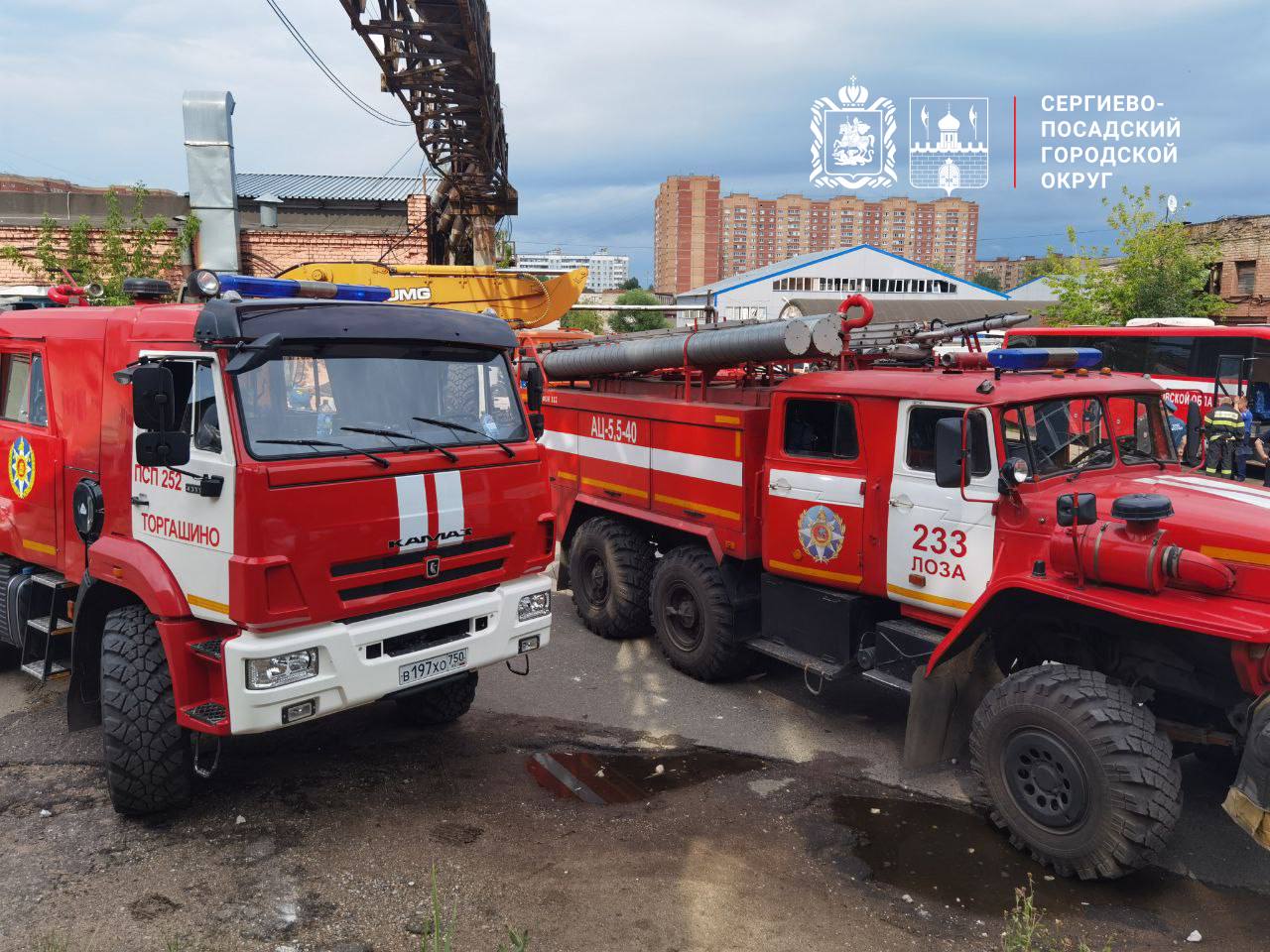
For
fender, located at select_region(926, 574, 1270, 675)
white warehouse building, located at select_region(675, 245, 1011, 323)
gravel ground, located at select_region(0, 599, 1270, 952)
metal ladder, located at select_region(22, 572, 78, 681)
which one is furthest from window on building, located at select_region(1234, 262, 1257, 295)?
metal ladder, located at select_region(22, 572, 78, 681)

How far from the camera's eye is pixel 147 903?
13.3 feet

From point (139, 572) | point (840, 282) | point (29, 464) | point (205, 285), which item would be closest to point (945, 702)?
point (139, 572)

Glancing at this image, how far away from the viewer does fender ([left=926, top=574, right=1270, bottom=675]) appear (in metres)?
3.88

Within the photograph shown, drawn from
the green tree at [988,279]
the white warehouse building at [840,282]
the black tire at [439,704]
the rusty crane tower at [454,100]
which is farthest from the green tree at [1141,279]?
the green tree at [988,279]

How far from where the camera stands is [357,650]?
14.4 ft

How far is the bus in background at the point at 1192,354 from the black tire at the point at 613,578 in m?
9.12

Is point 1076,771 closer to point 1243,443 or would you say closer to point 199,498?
point 199,498

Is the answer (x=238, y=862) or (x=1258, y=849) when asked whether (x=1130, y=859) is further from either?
(x=238, y=862)

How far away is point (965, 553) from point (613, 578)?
3385mm

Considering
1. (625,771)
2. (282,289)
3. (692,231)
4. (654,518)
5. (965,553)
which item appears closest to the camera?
(965,553)

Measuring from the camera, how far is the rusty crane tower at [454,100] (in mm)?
11594

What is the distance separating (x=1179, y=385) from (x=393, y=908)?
56.8 ft

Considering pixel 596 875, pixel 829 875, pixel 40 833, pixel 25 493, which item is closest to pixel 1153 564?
pixel 829 875

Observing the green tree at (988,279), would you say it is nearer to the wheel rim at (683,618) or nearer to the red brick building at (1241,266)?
the red brick building at (1241,266)
